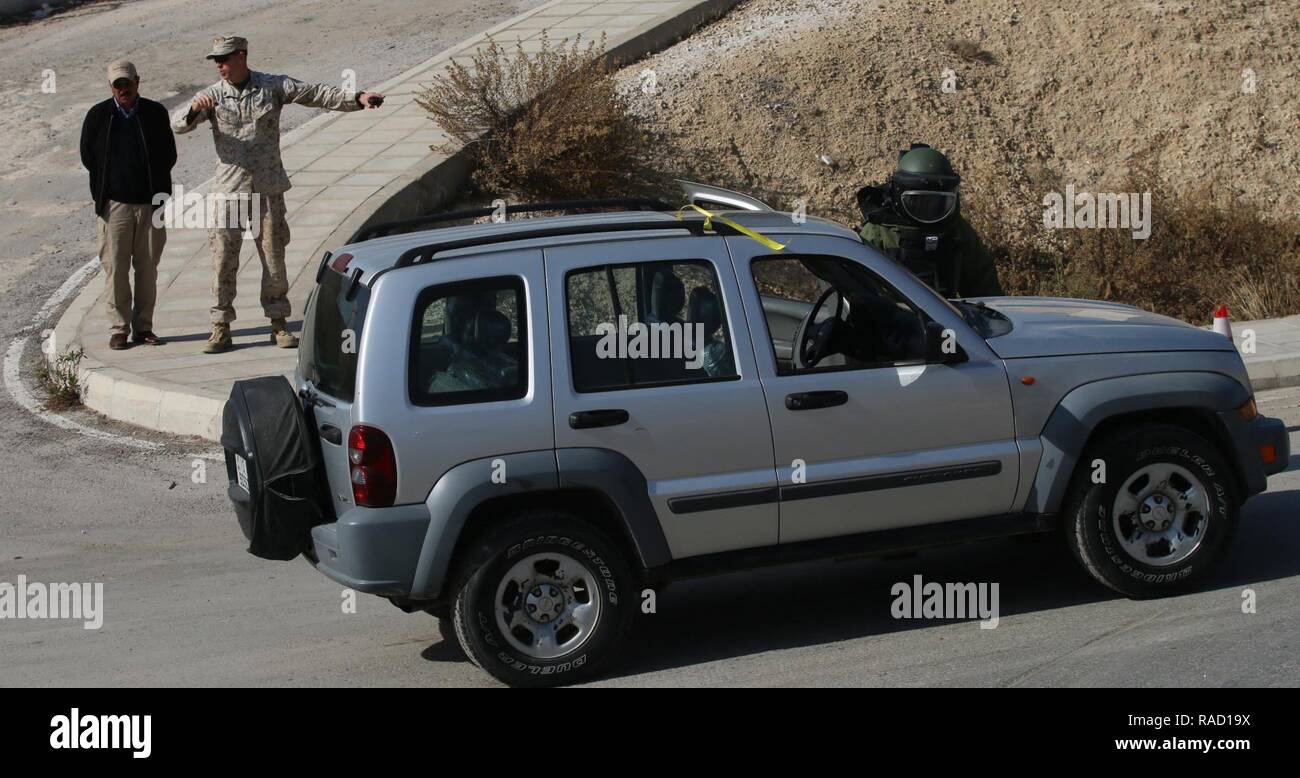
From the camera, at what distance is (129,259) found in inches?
450

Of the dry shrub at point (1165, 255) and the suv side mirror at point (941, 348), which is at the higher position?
the dry shrub at point (1165, 255)

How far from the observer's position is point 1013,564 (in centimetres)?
730

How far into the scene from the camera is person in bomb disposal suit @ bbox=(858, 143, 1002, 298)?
7906 mm

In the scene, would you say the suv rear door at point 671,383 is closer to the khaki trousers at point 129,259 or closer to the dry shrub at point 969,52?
the khaki trousers at point 129,259

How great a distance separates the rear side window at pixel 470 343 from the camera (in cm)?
572

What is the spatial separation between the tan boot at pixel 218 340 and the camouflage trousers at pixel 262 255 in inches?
2.0

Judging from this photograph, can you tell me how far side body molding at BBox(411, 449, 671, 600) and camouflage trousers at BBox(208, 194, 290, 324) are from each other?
6.03 metres

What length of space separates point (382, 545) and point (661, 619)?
1.73 metres

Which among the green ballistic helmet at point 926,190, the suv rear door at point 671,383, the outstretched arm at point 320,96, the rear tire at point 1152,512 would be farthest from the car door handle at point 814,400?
the outstretched arm at point 320,96

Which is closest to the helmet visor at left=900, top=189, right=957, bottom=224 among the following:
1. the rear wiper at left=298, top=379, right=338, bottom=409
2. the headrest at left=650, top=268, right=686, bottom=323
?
the headrest at left=650, top=268, right=686, bottom=323

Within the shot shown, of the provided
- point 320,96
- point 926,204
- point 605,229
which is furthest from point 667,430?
Result: point 320,96

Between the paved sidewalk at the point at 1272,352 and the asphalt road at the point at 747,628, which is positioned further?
the paved sidewalk at the point at 1272,352

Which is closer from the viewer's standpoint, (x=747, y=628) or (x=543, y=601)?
(x=543, y=601)

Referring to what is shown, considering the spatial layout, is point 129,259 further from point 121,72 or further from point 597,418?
point 597,418
